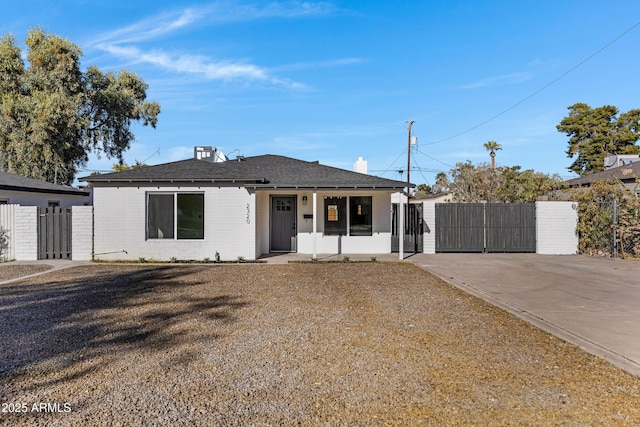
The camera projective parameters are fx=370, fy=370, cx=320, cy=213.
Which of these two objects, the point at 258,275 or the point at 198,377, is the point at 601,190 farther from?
the point at 198,377

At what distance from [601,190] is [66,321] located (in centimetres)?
1591

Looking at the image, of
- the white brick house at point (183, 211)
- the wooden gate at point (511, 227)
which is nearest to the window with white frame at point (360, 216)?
the white brick house at point (183, 211)

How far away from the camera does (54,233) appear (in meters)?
12.1

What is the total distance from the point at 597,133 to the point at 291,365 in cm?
4000

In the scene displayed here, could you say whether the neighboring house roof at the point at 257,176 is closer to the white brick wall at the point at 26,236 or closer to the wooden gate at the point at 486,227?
the white brick wall at the point at 26,236

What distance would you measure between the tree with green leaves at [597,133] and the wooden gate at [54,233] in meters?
38.6

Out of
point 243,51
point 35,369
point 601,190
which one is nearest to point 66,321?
point 35,369

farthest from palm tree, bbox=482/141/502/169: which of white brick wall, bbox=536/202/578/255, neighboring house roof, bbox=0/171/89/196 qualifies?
neighboring house roof, bbox=0/171/89/196

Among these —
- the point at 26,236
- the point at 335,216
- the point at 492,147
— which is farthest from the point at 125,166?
the point at 492,147

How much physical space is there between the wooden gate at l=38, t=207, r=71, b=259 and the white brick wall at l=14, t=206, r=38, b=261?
0.41 ft

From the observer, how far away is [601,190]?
13.1 meters

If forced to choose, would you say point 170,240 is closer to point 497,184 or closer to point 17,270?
point 17,270

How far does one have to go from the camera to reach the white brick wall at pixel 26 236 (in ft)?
39.2

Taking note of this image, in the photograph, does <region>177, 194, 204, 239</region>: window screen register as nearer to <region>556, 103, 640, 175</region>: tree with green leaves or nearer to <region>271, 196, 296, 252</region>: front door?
<region>271, 196, 296, 252</region>: front door
